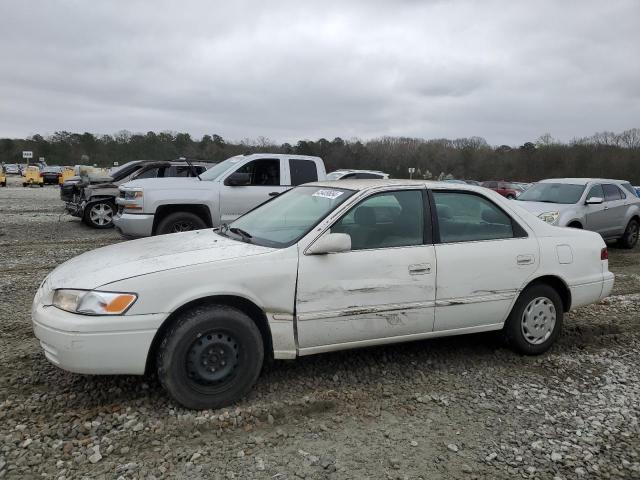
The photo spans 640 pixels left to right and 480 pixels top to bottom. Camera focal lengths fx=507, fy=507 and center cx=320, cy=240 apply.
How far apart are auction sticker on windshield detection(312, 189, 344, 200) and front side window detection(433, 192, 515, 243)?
32.5 inches

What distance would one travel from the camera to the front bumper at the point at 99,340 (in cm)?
310

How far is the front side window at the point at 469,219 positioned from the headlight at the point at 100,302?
94.6 inches

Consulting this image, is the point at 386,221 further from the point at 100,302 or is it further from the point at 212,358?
the point at 100,302

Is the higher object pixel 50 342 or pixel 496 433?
pixel 50 342

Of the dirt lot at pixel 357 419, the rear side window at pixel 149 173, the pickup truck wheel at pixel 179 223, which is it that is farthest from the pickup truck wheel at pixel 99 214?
the dirt lot at pixel 357 419

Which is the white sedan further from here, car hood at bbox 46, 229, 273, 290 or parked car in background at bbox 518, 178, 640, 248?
parked car in background at bbox 518, 178, 640, 248

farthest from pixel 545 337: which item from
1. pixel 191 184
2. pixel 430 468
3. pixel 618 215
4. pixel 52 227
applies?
pixel 52 227

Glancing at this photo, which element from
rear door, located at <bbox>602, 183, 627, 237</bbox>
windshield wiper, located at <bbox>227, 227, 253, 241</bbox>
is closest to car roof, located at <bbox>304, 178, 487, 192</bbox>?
windshield wiper, located at <bbox>227, 227, 253, 241</bbox>

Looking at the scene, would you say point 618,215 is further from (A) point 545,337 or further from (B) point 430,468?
(B) point 430,468

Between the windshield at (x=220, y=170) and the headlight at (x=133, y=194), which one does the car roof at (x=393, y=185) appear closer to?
the headlight at (x=133, y=194)

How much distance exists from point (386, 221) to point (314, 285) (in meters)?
0.86

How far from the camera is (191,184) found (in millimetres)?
8898

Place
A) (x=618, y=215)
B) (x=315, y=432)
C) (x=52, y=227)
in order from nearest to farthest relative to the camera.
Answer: (x=315, y=432)
(x=618, y=215)
(x=52, y=227)

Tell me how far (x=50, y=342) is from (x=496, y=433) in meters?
2.90
